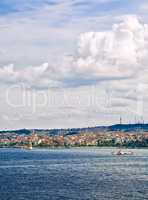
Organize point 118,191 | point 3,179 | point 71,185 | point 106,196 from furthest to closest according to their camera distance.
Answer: point 3,179 < point 71,185 < point 118,191 < point 106,196

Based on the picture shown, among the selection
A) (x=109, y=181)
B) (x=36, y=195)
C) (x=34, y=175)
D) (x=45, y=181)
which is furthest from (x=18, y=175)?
(x=36, y=195)

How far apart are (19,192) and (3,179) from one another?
38.9m

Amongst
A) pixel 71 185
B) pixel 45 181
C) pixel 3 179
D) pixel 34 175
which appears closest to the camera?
pixel 71 185

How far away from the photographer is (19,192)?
448 feet

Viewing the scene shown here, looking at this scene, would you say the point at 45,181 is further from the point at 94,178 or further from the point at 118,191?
the point at 118,191

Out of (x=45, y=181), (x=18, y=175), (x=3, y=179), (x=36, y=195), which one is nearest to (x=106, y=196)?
(x=36, y=195)

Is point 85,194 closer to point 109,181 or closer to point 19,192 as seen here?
point 19,192

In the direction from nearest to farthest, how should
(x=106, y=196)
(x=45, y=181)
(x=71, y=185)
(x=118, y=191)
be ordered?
(x=106, y=196)
(x=118, y=191)
(x=71, y=185)
(x=45, y=181)

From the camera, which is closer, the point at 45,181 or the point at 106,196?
the point at 106,196

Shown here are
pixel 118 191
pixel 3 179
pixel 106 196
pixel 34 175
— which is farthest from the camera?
pixel 34 175

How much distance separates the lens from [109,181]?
6211 inches

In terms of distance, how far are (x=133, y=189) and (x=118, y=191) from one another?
5.03 meters

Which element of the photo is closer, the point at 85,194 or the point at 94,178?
the point at 85,194

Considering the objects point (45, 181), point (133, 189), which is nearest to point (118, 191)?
point (133, 189)
